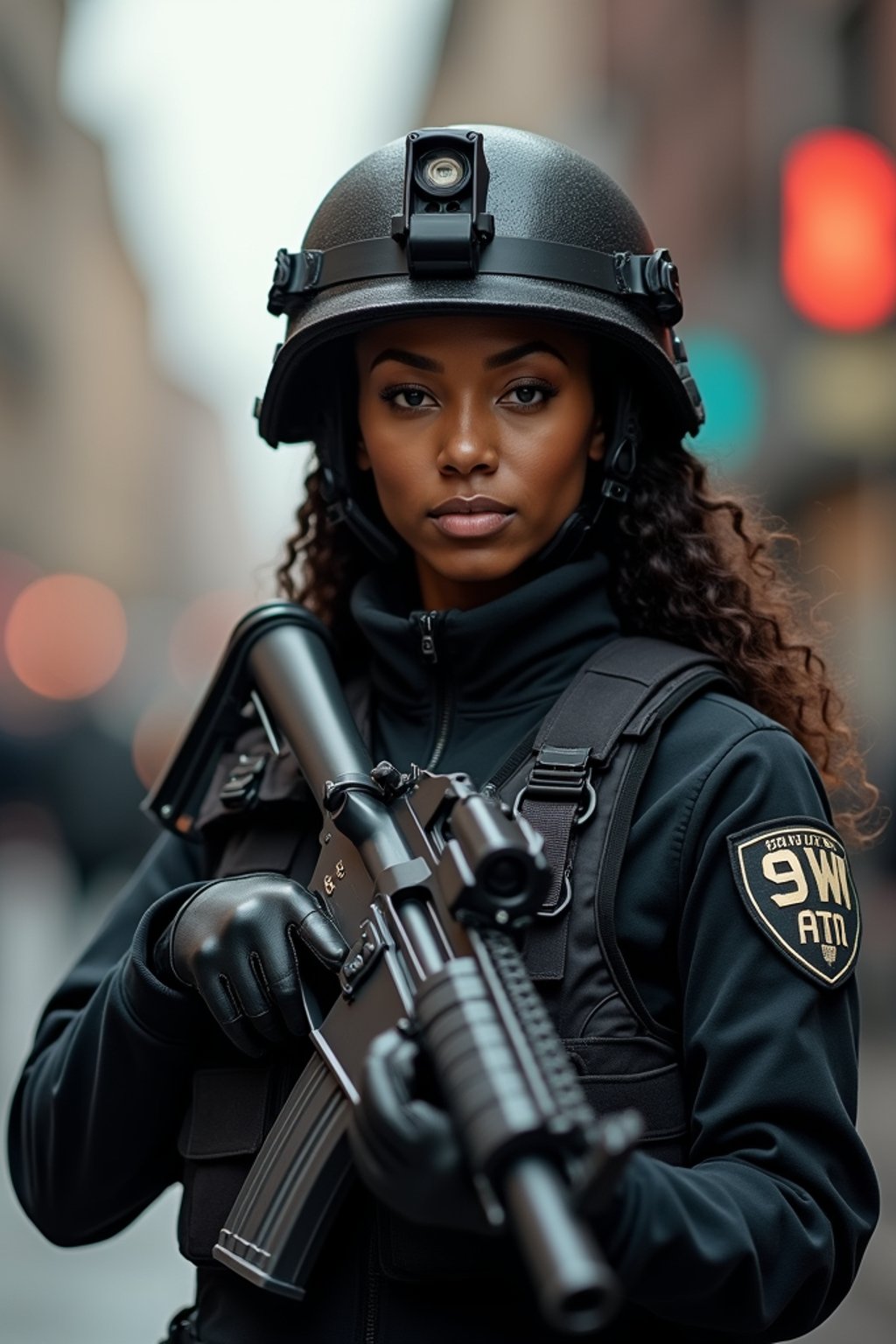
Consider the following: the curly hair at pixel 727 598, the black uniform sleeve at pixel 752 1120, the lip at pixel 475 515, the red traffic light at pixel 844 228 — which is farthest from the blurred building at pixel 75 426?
the black uniform sleeve at pixel 752 1120

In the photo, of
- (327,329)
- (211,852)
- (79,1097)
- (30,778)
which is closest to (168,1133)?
(79,1097)

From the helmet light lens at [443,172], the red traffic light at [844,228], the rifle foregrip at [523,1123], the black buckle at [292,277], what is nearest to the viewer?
the rifle foregrip at [523,1123]

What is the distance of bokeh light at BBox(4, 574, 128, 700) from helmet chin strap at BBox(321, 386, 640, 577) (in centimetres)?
2625

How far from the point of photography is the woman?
7.29 feet

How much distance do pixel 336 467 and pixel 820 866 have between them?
113 centimetres

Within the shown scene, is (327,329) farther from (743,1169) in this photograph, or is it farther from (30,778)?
(30,778)

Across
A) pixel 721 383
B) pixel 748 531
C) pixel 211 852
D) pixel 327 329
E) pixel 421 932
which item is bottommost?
pixel 421 932

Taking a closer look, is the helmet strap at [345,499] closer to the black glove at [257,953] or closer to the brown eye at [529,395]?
the brown eye at [529,395]

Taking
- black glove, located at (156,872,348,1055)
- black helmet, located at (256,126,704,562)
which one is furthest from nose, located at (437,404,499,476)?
black glove, located at (156,872,348,1055)

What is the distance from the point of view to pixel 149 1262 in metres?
6.36

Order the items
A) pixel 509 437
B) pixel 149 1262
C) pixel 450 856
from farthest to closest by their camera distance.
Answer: pixel 149 1262
pixel 509 437
pixel 450 856

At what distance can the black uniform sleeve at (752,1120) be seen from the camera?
Answer: 204 cm

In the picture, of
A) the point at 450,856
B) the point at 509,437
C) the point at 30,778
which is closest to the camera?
the point at 450,856

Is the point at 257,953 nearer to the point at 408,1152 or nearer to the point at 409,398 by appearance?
the point at 408,1152
